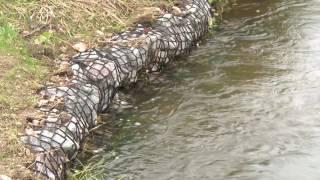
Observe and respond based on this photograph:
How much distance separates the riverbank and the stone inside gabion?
0.18 meters

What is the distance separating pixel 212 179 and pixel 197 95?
195 centimetres

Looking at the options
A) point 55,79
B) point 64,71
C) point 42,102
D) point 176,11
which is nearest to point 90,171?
point 42,102

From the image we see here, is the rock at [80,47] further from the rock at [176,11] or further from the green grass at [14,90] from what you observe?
the rock at [176,11]

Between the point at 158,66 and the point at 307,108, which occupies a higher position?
the point at 158,66

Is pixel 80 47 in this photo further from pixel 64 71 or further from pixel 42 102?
pixel 42 102

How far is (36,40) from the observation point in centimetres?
763

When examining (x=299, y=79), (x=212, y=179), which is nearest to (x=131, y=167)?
(x=212, y=179)

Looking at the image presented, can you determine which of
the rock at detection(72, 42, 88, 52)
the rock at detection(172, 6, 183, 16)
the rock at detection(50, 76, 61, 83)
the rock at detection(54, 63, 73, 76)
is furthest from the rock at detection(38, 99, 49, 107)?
the rock at detection(172, 6, 183, 16)

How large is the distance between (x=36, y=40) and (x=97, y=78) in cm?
117

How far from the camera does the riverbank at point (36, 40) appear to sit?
5902 millimetres

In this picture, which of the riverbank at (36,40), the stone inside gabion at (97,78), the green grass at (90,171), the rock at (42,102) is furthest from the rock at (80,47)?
the green grass at (90,171)

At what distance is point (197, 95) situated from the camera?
7.45m

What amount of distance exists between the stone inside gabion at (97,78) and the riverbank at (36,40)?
0.58ft

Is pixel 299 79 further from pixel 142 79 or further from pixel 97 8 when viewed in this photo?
pixel 97 8
